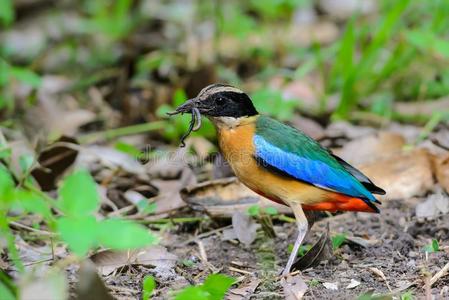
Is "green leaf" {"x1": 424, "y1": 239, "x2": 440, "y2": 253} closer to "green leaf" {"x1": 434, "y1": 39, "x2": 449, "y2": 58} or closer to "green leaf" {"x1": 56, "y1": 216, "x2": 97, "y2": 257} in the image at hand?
"green leaf" {"x1": 56, "y1": 216, "x2": 97, "y2": 257}

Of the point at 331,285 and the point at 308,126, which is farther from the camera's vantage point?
the point at 308,126

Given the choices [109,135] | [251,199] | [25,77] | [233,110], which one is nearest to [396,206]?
[251,199]

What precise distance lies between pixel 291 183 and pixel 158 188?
1.61 metres

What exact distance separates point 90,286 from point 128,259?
135 centimetres

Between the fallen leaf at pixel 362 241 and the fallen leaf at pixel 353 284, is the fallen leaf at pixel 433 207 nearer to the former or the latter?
the fallen leaf at pixel 362 241

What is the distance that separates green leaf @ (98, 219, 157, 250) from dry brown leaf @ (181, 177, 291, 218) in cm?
247

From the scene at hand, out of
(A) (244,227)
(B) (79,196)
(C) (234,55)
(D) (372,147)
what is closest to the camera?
(B) (79,196)

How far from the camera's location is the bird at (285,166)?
4.91m

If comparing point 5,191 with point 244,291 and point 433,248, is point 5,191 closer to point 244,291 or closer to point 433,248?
point 244,291

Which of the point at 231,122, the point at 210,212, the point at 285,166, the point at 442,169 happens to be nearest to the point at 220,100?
the point at 231,122

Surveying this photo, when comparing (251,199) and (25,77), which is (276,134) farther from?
(25,77)

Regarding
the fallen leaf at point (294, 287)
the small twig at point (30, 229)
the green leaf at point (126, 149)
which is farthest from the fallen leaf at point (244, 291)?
the green leaf at point (126, 149)

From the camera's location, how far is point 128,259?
4.72 m

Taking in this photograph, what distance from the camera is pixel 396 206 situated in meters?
5.82
